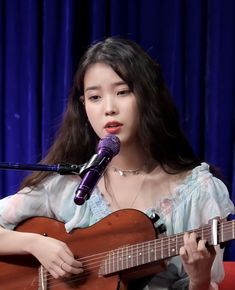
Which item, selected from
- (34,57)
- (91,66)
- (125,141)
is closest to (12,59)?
(34,57)

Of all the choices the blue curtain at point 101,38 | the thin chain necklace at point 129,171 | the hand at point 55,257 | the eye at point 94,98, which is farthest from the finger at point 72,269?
the blue curtain at point 101,38

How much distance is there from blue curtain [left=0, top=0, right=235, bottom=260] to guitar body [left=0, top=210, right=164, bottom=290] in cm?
53

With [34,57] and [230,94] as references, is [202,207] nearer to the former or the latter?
[230,94]

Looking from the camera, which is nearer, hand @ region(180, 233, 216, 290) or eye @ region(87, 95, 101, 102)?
hand @ region(180, 233, 216, 290)

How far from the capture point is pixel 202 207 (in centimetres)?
151

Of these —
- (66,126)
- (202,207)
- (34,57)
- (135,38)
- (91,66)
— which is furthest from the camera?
(34,57)

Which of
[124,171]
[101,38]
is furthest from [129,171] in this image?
[101,38]

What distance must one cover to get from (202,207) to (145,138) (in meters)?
0.23

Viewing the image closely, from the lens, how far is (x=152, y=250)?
4.50 ft

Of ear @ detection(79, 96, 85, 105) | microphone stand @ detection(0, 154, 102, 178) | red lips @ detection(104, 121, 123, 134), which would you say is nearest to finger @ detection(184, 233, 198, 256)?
microphone stand @ detection(0, 154, 102, 178)

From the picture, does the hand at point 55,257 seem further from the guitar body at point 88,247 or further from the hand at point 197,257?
the hand at point 197,257

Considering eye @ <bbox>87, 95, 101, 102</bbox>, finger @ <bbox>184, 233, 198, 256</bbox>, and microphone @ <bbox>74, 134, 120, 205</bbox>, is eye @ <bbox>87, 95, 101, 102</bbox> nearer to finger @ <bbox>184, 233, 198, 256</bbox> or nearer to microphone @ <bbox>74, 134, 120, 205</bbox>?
microphone @ <bbox>74, 134, 120, 205</bbox>

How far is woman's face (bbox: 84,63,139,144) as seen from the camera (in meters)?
1.53

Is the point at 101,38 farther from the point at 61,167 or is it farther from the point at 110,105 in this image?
the point at 61,167
